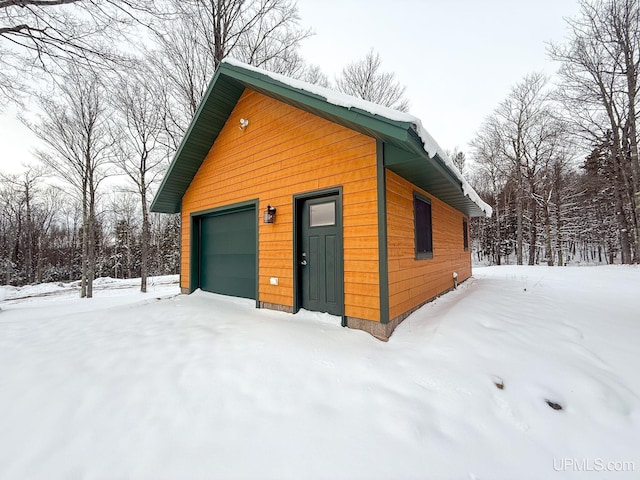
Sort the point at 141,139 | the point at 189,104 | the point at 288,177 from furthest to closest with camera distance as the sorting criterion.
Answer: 1. the point at 141,139
2. the point at 189,104
3. the point at 288,177

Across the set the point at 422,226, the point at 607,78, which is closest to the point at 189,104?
the point at 422,226

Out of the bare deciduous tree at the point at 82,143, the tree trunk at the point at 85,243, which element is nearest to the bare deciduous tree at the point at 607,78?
the bare deciduous tree at the point at 82,143

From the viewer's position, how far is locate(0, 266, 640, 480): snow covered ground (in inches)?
61.7

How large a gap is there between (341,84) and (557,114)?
10166 mm

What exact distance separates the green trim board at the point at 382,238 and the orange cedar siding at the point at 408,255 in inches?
5.6

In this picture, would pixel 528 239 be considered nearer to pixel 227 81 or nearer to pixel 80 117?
pixel 227 81

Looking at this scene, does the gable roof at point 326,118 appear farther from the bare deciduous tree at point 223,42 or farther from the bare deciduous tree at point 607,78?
the bare deciduous tree at point 607,78

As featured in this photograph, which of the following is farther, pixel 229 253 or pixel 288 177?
pixel 229 253

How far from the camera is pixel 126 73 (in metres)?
6.01

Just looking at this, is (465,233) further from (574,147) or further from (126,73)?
(126,73)

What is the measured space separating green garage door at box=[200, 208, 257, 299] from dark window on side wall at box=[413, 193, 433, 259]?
10.6ft

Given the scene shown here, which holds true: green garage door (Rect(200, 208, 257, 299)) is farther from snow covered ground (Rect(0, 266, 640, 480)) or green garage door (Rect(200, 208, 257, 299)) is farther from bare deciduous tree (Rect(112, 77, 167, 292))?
bare deciduous tree (Rect(112, 77, 167, 292))

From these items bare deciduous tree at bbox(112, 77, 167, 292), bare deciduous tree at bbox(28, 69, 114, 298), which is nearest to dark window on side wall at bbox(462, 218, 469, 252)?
bare deciduous tree at bbox(112, 77, 167, 292)

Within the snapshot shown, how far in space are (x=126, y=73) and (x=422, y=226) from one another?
24.4ft
